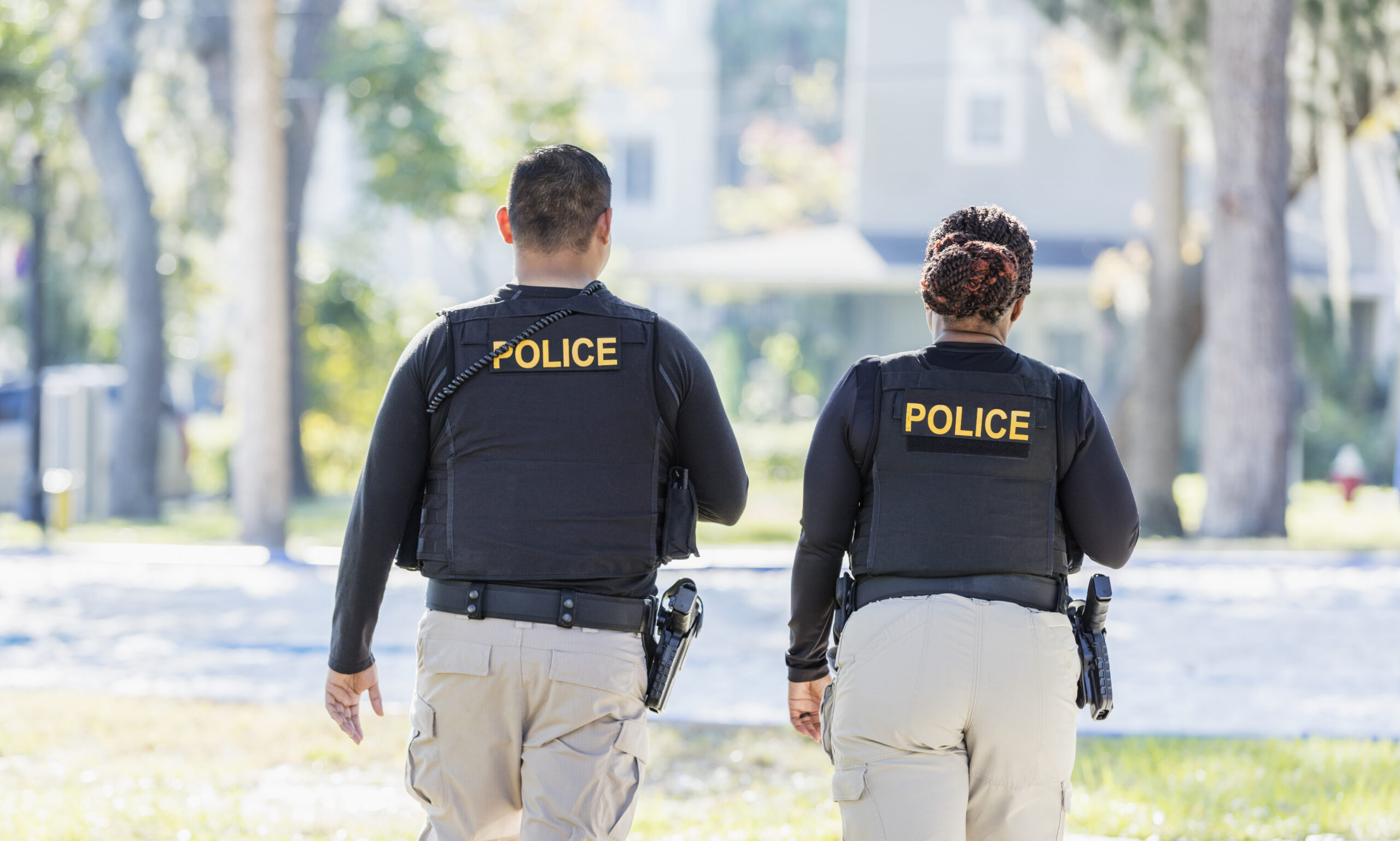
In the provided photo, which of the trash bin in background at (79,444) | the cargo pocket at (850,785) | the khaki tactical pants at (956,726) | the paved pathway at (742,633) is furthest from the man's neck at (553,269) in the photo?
the trash bin in background at (79,444)

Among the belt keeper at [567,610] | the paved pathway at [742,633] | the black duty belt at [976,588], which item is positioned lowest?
the paved pathway at [742,633]

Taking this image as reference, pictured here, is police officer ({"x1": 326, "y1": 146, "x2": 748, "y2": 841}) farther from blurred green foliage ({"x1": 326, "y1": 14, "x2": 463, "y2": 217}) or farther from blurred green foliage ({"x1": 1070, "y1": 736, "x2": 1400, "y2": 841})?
blurred green foliage ({"x1": 326, "y1": 14, "x2": 463, "y2": 217})

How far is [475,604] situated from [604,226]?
840 millimetres

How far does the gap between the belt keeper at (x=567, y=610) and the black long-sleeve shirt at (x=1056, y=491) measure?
1.67ft

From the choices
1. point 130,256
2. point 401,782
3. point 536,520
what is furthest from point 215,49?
point 536,520

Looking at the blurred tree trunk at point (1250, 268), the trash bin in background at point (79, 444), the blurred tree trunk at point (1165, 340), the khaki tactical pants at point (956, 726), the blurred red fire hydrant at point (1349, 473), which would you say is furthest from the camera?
the blurred red fire hydrant at point (1349, 473)

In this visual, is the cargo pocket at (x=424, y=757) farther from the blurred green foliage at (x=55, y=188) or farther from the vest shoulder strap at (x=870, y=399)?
the blurred green foliage at (x=55, y=188)

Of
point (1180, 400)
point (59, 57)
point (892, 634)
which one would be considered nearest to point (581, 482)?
point (892, 634)

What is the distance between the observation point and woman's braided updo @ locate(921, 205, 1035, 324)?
9.86 ft

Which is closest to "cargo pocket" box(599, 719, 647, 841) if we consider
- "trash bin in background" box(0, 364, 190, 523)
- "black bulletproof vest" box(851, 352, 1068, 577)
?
"black bulletproof vest" box(851, 352, 1068, 577)

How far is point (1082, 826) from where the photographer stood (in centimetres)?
508

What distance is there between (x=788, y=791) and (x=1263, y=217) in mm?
9294

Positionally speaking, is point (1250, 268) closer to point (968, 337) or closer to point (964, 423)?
point (968, 337)

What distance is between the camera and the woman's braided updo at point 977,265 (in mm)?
3004
